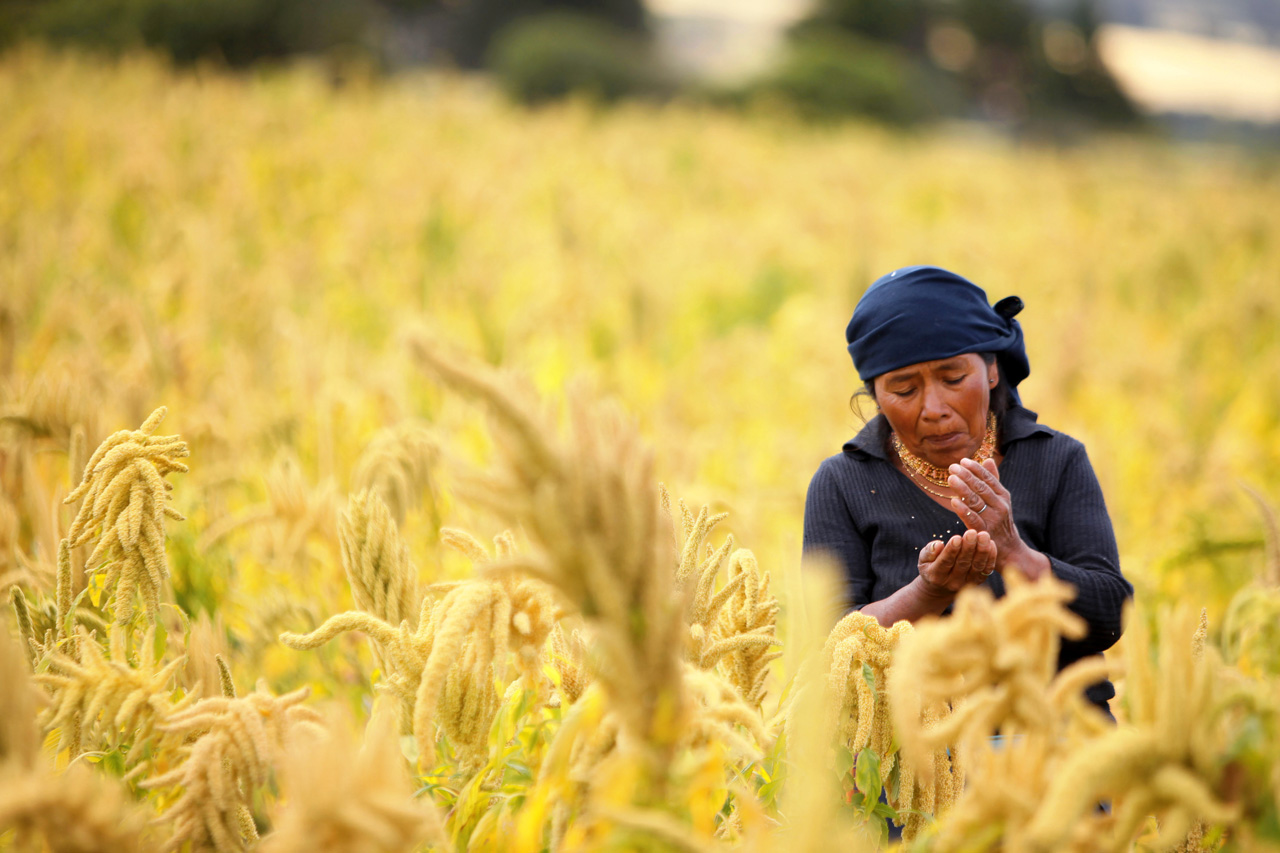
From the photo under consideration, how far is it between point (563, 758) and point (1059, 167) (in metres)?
13.5

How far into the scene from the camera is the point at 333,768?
2.63 feet

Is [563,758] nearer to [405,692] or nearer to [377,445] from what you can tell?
[405,692]

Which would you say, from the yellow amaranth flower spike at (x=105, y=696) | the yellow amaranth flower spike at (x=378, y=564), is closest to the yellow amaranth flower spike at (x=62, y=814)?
the yellow amaranth flower spike at (x=105, y=696)

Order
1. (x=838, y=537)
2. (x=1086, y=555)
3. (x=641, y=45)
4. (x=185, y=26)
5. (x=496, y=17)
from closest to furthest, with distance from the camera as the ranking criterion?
(x=1086, y=555)
(x=838, y=537)
(x=185, y=26)
(x=641, y=45)
(x=496, y=17)

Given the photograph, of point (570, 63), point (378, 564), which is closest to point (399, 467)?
point (378, 564)

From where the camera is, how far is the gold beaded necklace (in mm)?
1421

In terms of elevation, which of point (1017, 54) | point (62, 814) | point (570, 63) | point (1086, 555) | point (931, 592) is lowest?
point (62, 814)

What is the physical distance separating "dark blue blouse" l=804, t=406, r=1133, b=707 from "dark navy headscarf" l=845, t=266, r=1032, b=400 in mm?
151

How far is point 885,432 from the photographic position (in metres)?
1.50

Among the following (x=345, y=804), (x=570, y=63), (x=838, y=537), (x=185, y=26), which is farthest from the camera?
(x=570, y=63)

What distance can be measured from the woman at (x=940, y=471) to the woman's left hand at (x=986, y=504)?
0.04 metres

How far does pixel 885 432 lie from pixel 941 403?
0.51 feet

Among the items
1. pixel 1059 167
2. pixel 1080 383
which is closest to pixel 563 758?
pixel 1080 383

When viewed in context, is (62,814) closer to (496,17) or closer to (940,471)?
(940,471)
